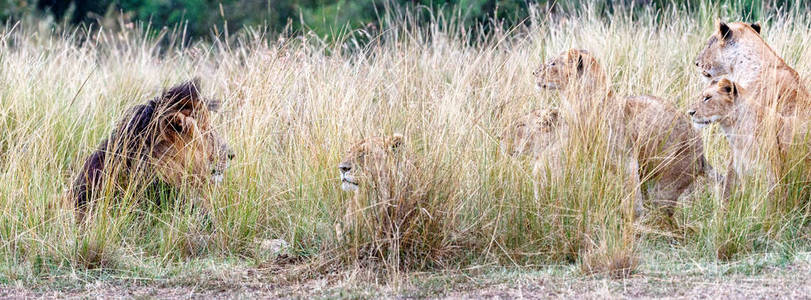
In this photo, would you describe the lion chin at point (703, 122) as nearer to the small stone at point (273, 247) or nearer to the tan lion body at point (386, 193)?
the tan lion body at point (386, 193)

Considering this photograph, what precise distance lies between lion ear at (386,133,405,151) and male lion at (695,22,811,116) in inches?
75.7

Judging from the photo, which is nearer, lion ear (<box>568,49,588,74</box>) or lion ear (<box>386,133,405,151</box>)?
lion ear (<box>386,133,405,151</box>)

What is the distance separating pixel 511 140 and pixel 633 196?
0.97 m

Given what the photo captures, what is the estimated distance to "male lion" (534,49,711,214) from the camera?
5.71m

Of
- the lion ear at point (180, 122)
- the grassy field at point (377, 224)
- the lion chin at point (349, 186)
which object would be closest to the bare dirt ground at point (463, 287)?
the grassy field at point (377, 224)

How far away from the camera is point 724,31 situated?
265 inches

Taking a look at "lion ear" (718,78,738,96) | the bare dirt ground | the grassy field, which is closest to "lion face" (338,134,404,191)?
the grassy field

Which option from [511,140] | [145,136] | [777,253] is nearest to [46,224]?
[145,136]

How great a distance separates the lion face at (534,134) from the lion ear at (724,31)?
134cm

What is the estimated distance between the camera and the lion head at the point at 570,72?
6.14 m

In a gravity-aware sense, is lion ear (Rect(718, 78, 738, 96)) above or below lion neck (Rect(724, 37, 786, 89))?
above

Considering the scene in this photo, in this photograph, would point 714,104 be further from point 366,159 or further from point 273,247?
point 273,247

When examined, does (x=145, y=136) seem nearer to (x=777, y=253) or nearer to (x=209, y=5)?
(x=777, y=253)

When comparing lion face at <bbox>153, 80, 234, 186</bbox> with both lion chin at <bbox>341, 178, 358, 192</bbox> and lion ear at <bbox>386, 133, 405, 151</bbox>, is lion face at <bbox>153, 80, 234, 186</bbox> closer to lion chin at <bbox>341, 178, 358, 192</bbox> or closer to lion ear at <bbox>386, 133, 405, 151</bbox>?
lion chin at <bbox>341, 178, 358, 192</bbox>
